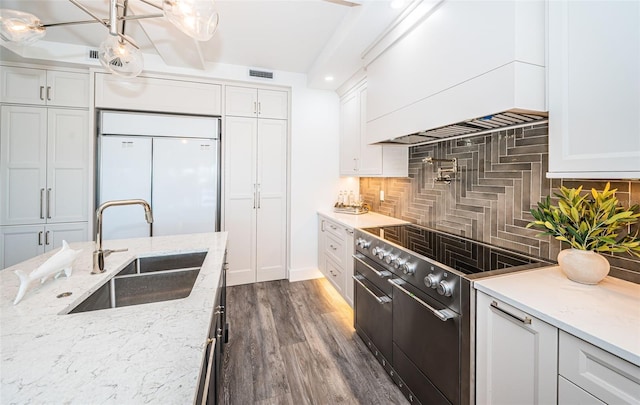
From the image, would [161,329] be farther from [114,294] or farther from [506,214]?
[506,214]

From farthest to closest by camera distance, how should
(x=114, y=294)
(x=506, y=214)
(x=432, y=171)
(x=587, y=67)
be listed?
(x=432, y=171) < (x=506, y=214) < (x=114, y=294) < (x=587, y=67)

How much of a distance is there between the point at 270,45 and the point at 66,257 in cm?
256

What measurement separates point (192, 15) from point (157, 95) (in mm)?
2223

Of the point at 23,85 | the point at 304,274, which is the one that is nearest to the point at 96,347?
the point at 304,274

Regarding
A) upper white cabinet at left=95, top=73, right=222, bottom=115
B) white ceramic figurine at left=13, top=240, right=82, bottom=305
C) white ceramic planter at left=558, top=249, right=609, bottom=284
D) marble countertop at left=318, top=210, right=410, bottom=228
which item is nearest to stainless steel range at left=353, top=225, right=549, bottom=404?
white ceramic planter at left=558, top=249, right=609, bottom=284

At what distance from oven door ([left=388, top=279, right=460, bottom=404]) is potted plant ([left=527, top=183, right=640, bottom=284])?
0.56 m

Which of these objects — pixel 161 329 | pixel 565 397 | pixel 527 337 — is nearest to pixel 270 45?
pixel 161 329

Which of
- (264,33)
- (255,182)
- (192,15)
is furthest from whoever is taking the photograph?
(255,182)

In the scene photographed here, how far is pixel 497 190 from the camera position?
1.77 metres

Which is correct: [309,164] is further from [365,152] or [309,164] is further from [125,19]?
[125,19]

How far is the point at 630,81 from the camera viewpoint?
0.94m

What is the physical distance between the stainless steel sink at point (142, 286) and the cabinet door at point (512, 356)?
1531mm

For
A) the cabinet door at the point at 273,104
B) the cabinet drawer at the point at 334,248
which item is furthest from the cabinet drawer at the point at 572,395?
the cabinet door at the point at 273,104

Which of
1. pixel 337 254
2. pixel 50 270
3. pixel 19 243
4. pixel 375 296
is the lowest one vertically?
pixel 375 296
